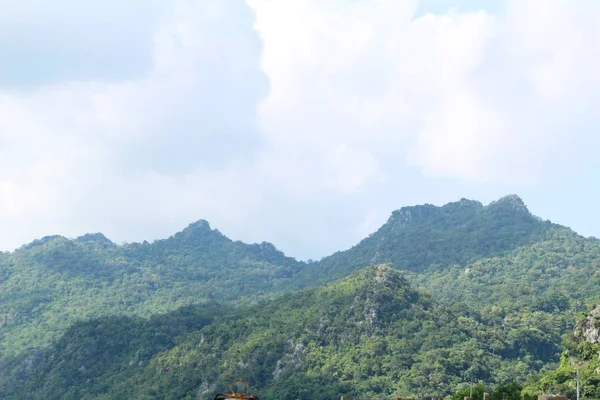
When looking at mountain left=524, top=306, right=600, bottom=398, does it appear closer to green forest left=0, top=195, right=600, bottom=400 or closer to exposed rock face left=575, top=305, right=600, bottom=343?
exposed rock face left=575, top=305, right=600, bottom=343

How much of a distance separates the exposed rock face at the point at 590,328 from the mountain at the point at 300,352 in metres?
16.9

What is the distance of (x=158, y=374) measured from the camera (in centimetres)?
11988

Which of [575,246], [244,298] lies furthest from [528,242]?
[244,298]

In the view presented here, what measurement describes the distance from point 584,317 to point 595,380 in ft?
51.4

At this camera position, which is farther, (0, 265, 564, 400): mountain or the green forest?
(0, 265, 564, 400): mountain

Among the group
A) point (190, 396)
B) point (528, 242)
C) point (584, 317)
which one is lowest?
point (190, 396)

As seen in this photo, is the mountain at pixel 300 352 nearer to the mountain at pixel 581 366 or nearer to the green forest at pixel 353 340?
the green forest at pixel 353 340

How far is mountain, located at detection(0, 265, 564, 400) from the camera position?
345 ft

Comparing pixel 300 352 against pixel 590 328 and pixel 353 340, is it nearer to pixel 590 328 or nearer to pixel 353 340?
pixel 353 340

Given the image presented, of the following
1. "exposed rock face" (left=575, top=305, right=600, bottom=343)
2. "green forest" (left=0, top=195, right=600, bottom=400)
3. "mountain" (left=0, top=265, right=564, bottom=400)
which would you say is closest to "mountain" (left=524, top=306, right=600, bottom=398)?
"exposed rock face" (left=575, top=305, right=600, bottom=343)

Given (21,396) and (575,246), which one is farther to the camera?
(575,246)

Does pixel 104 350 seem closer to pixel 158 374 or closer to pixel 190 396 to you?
pixel 158 374

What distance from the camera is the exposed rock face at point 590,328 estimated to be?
281ft

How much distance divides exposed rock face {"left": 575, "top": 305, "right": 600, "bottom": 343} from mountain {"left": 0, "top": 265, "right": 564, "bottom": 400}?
16.9 m
